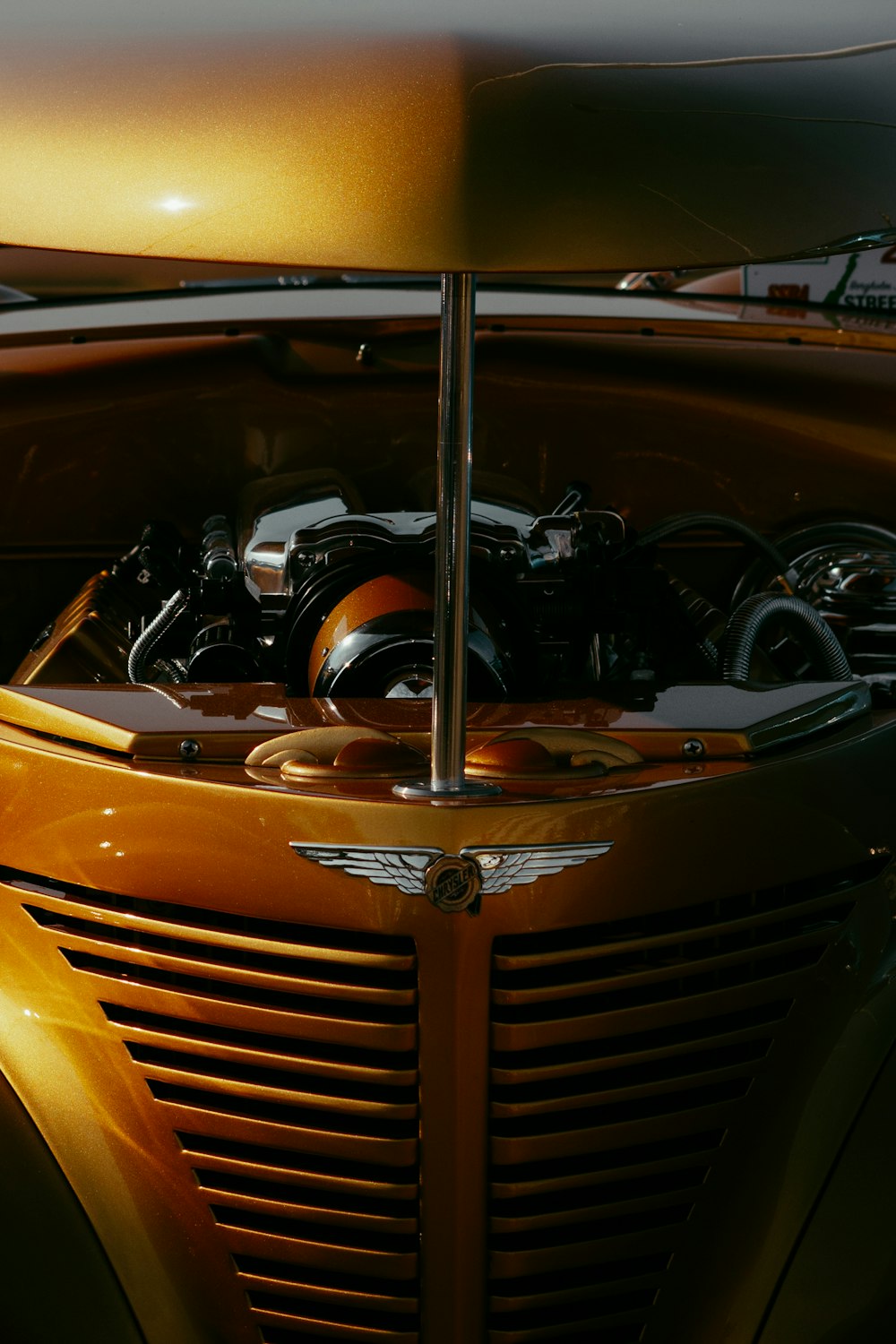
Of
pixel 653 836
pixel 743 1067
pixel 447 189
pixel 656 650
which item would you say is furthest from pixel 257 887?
pixel 656 650

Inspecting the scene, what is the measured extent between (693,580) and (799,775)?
168 cm

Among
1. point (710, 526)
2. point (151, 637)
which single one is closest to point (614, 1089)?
point (151, 637)

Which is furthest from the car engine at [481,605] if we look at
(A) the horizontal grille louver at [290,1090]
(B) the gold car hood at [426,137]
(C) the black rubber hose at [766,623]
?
(B) the gold car hood at [426,137]

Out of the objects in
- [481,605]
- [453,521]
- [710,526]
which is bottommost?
[453,521]

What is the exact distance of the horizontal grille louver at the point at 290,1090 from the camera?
4.00ft

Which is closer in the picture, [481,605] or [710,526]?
[481,605]

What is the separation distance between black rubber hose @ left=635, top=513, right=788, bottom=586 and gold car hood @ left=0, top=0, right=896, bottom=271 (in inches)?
42.5

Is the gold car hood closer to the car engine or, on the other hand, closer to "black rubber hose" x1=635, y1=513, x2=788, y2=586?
the car engine

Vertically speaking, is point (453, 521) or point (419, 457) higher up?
point (419, 457)

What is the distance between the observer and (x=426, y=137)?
3.46ft

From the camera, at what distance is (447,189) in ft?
3.46

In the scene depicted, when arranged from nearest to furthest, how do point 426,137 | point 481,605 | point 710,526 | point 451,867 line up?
point 426,137
point 451,867
point 481,605
point 710,526

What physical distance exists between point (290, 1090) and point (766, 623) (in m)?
1.00

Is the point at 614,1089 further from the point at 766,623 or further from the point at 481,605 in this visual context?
the point at 766,623
